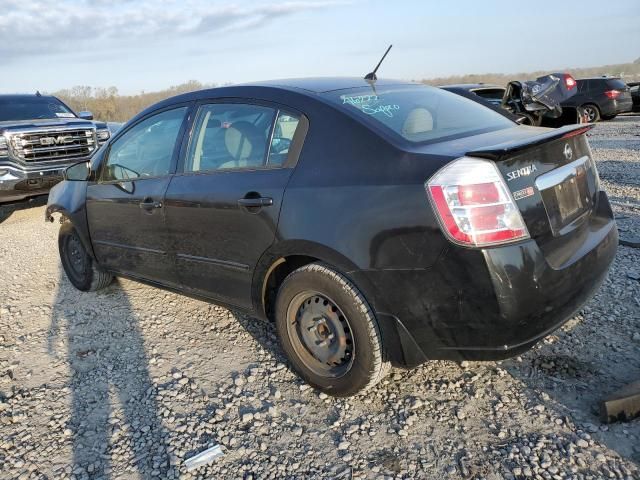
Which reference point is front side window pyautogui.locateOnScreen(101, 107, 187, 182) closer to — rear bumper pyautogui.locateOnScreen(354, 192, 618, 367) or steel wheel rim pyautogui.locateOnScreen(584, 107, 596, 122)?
rear bumper pyautogui.locateOnScreen(354, 192, 618, 367)

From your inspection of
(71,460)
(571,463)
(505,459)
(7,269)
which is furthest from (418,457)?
(7,269)

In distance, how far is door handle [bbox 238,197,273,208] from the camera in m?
2.91

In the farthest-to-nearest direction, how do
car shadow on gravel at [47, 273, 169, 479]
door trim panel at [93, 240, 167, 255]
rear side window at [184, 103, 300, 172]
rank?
door trim panel at [93, 240, 167, 255]
rear side window at [184, 103, 300, 172]
car shadow on gravel at [47, 273, 169, 479]

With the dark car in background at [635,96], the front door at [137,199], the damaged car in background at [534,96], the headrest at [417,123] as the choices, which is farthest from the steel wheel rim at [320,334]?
the dark car in background at [635,96]

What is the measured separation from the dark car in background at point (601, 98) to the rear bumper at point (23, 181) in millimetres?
15512

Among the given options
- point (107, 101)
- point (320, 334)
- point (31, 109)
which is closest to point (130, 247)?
point (320, 334)

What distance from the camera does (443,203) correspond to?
2.30 meters

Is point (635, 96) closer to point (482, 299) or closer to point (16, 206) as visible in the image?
point (16, 206)

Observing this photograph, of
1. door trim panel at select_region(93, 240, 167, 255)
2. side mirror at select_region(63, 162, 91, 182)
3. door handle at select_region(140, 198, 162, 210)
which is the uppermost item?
side mirror at select_region(63, 162, 91, 182)

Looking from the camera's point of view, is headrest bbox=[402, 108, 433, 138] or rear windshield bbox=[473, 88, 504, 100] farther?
rear windshield bbox=[473, 88, 504, 100]

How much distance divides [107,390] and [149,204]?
4.17 ft

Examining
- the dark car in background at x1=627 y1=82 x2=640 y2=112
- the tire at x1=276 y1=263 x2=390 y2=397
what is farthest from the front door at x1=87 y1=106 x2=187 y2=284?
the dark car in background at x1=627 y1=82 x2=640 y2=112

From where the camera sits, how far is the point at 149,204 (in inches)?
145

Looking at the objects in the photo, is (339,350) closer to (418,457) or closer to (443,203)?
(418,457)
